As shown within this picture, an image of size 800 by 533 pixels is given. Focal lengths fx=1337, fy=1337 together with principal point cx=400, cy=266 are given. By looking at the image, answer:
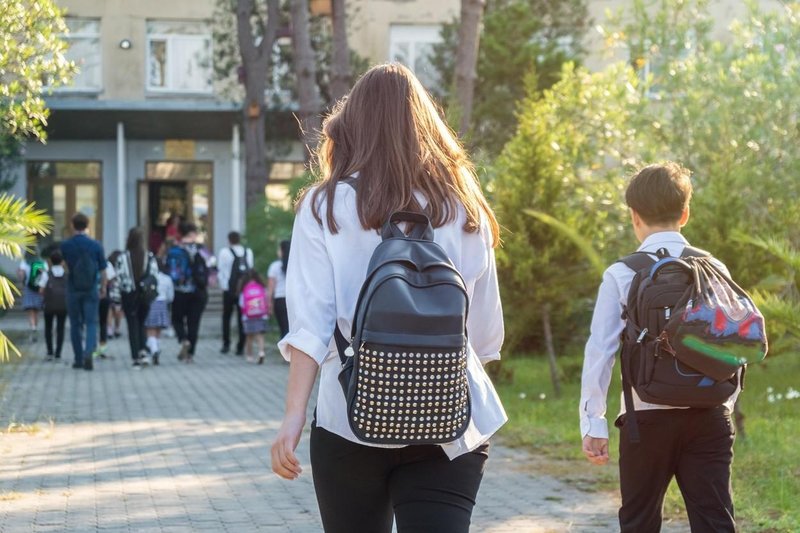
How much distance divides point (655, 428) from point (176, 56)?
3343 centimetres

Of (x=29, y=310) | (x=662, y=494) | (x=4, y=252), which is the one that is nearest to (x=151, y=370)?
(x=29, y=310)

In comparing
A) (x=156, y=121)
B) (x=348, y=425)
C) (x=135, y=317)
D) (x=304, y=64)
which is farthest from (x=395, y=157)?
(x=156, y=121)

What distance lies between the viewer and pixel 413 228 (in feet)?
10.6

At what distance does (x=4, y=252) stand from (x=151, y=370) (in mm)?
9045

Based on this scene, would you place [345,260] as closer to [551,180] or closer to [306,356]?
[306,356]

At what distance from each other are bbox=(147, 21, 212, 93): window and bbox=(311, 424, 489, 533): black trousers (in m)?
33.7

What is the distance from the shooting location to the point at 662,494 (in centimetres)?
440

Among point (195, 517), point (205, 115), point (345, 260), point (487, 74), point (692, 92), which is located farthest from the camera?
point (205, 115)

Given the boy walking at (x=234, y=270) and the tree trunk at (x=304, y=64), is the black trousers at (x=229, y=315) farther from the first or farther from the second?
the tree trunk at (x=304, y=64)

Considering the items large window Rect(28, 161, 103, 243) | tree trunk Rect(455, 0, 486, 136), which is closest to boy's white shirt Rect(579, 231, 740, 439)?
tree trunk Rect(455, 0, 486, 136)

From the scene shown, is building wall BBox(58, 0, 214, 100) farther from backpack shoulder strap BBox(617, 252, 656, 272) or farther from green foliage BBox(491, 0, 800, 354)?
backpack shoulder strap BBox(617, 252, 656, 272)

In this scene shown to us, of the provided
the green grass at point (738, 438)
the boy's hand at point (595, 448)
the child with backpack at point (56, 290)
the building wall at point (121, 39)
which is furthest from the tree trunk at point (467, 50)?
the building wall at point (121, 39)

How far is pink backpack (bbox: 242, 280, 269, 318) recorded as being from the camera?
18688mm

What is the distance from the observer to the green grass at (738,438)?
732cm
